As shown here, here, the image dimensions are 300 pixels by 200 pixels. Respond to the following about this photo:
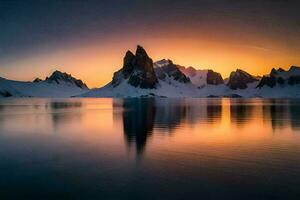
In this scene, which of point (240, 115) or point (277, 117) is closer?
point (277, 117)

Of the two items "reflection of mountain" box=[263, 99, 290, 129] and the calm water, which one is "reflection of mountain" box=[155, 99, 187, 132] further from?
"reflection of mountain" box=[263, 99, 290, 129]

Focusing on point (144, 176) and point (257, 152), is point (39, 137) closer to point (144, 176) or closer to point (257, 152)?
point (144, 176)

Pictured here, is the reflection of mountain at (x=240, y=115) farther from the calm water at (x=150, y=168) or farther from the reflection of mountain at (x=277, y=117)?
the calm water at (x=150, y=168)

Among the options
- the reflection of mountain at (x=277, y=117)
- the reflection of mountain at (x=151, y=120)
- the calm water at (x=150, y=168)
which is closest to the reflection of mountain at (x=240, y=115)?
the reflection of mountain at (x=151, y=120)

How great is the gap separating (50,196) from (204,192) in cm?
822

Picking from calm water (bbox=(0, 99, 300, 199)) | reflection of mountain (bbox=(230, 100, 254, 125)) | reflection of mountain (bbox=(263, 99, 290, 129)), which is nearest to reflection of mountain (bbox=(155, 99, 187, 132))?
reflection of mountain (bbox=(230, 100, 254, 125))

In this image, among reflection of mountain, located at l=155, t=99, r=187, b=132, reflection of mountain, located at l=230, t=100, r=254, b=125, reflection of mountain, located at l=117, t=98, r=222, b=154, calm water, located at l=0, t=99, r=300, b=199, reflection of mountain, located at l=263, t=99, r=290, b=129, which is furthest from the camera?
reflection of mountain, located at l=230, t=100, r=254, b=125

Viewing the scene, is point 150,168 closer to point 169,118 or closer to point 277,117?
point 169,118

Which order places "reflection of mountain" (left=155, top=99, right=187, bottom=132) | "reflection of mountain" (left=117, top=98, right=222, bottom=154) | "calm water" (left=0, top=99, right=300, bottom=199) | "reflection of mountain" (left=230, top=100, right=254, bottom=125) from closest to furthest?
"calm water" (left=0, top=99, right=300, bottom=199), "reflection of mountain" (left=117, top=98, right=222, bottom=154), "reflection of mountain" (left=155, top=99, right=187, bottom=132), "reflection of mountain" (left=230, top=100, right=254, bottom=125)

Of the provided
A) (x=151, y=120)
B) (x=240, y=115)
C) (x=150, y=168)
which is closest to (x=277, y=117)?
(x=240, y=115)

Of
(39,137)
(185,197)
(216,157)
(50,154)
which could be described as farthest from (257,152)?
(39,137)

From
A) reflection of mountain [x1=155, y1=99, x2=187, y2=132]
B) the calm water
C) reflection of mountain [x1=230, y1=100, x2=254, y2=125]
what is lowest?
the calm water

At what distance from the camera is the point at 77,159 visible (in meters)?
25.2

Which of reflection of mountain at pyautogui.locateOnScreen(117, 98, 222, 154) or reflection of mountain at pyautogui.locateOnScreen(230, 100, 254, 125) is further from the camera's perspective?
reflection of mountain at pyautogui.locateOnScreen(230, 100, 254, 125)
